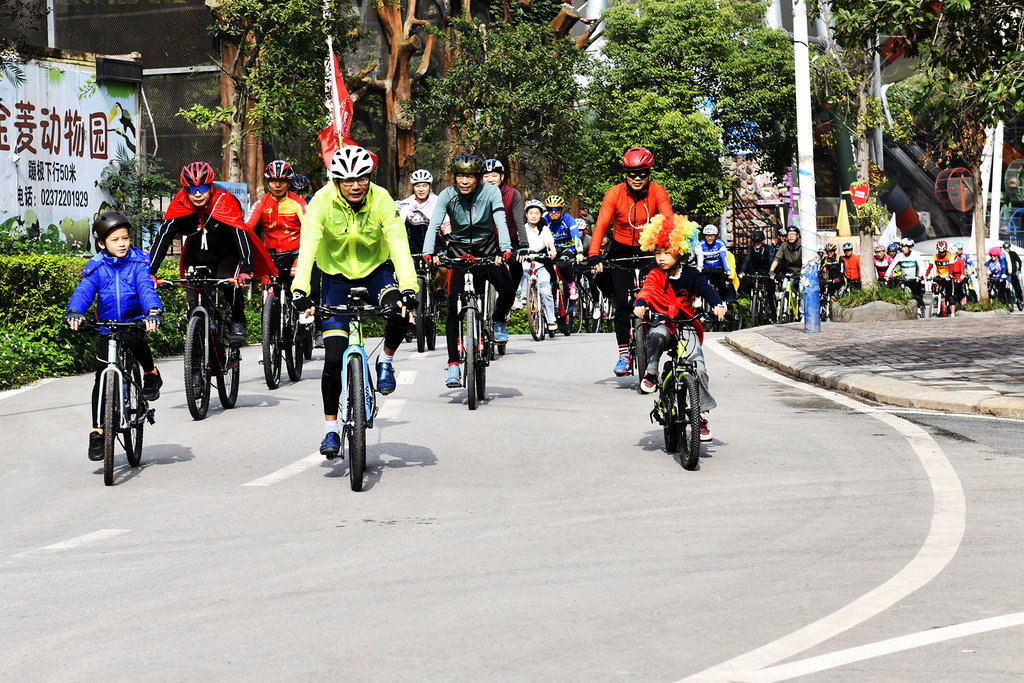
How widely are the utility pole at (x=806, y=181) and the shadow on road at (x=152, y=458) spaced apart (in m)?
13.0

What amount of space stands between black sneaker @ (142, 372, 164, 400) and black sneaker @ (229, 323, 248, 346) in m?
2.45

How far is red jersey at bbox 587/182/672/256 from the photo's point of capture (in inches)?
476

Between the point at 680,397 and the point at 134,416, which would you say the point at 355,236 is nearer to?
the point at 134,416

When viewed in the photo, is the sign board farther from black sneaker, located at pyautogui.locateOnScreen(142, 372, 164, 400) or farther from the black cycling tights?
the black cycling tights

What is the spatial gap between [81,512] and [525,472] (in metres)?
2.57

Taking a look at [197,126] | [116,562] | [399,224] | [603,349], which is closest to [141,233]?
[197,126]

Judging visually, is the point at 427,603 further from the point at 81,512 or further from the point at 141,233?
the point at 141,233

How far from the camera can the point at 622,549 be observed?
6117 millimetres

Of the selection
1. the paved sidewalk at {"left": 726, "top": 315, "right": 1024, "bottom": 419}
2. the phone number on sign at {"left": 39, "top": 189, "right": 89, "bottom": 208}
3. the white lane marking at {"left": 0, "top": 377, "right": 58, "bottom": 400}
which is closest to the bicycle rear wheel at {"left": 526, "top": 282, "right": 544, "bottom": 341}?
the paved sidewalk at {"left": 726, "top": 315, "right": 1024, "bottom": 419}

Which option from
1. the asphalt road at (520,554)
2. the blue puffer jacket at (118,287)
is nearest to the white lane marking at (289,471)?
the asphalt road at (520,554)

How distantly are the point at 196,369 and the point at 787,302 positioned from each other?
1693cm

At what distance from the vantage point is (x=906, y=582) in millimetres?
5480

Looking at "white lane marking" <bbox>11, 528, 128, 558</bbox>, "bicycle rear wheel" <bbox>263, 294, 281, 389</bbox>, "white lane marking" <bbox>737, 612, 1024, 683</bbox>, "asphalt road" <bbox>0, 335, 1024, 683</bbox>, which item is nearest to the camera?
"white lane marking" <bbox>737, 612, 1024, 683</bbox>

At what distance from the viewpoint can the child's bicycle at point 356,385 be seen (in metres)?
7.50
